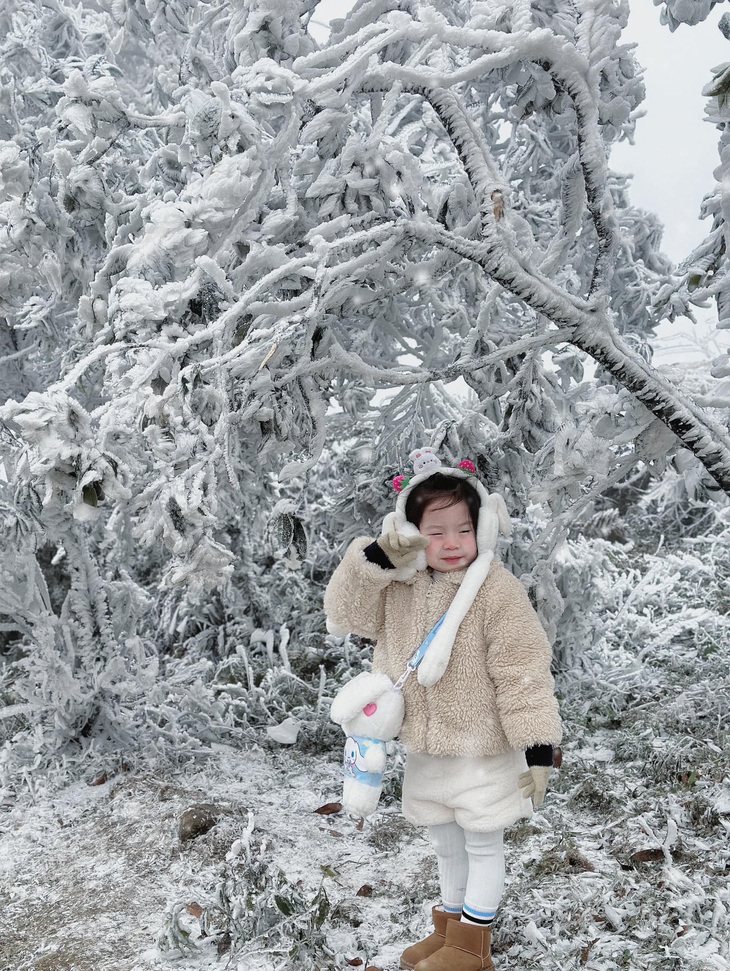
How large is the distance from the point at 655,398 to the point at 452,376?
0.73 meters

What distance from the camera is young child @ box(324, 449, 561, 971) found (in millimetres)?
2369

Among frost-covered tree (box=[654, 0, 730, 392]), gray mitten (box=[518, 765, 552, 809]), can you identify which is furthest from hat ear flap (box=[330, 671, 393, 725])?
frost-covered tree (box=[654, 0, 730, 392])

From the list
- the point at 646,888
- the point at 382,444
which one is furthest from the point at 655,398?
the point at 646,888

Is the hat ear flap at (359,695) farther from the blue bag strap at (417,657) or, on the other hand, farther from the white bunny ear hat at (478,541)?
the white bunny ear hat at (478,541)

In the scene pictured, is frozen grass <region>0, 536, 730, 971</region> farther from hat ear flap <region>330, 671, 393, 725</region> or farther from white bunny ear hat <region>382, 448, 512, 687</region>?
white bunny ear hat <region>382, 448, 512, 687</region>

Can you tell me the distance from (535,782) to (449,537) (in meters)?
0.75

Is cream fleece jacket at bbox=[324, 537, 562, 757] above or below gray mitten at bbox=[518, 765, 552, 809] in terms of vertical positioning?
above

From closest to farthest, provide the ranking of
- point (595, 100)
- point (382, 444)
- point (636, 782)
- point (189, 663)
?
point (595, 100) → point (636, 782) → point (382, 444) → point (189, 663)

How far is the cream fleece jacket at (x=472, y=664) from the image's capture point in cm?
231

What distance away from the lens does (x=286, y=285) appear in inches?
109

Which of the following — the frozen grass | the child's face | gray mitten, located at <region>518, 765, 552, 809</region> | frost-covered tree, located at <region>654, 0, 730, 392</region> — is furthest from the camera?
the frozen grass

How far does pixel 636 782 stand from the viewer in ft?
12.1

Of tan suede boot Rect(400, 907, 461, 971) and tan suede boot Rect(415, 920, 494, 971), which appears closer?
tan suede boot Rect(415, 920, 494, 971)

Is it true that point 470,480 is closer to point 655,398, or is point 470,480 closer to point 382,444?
point 655,398
